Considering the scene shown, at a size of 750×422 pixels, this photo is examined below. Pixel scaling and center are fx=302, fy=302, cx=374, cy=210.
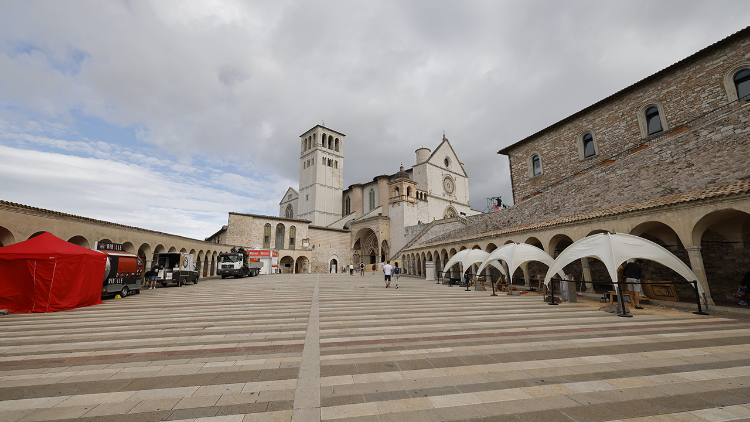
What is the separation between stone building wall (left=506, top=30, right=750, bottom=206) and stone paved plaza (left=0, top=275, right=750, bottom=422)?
10289 millimetres

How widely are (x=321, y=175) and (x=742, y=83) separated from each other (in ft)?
161

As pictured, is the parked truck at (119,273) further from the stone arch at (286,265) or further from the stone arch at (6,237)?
the stone arch at (286,265)

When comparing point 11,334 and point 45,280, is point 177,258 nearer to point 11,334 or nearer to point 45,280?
point 45,280

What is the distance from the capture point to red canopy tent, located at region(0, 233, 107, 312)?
915 centimetres

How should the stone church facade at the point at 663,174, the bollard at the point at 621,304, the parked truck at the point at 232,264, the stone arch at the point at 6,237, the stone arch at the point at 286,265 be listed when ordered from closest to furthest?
the bollard at the point at 621,304 < the stone church facade at the point at 663,174 < the stone arch at the point at 6,237 < the parked truck at the point at 232,264 < the stone arch at the point at 286,265

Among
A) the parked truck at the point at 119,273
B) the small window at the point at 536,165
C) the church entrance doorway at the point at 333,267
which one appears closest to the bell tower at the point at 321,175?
the church entrance doorway at the point at 333,267

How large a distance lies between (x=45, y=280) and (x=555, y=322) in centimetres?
1452

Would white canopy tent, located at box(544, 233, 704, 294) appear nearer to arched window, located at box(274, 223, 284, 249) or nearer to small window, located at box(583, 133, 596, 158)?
small window, located at box(583, 133, 596, 158)

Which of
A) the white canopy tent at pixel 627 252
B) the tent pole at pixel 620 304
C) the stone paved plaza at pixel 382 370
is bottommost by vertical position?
the stone paved plaza at pixel 382 370

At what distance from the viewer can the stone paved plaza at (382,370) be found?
279 cm

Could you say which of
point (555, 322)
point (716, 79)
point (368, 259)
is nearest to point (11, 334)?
point (555, 322)

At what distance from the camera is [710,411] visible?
2.68m

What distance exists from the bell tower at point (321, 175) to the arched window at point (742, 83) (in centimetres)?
4806

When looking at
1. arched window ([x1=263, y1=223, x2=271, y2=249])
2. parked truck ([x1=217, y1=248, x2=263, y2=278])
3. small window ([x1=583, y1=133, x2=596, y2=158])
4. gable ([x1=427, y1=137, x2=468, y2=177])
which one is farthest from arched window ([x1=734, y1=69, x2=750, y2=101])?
arched window ([x1=263, y1=223, x2=271, y2=249])
